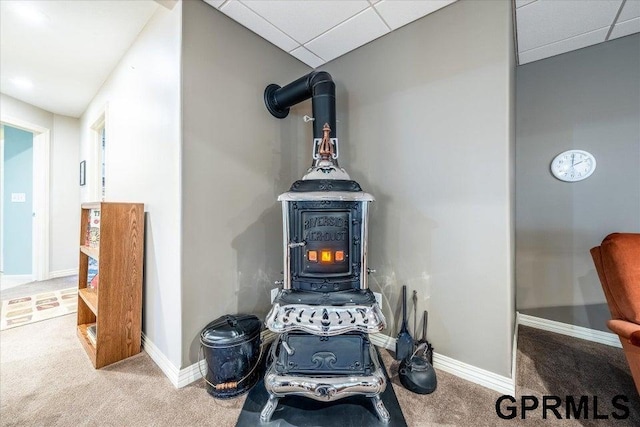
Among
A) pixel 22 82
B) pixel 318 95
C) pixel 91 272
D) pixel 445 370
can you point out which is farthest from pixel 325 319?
pixel 22 82

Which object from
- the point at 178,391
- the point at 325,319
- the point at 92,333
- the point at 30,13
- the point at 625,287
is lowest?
the point at 178,391

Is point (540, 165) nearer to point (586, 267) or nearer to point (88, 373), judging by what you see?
point (586, 267)

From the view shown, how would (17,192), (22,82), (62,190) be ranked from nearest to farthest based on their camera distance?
(22,82) → (62,190) → (17,192)

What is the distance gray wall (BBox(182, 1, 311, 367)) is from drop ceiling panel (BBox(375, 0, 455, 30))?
3.01 ft

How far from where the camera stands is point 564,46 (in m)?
2.25

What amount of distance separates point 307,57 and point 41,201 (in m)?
4.50

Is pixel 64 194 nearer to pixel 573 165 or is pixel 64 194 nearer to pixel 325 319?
pixel 325 319

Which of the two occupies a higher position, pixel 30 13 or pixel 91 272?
pixel 30 13

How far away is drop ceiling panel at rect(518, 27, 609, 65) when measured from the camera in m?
2.11

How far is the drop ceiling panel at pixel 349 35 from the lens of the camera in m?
1.91

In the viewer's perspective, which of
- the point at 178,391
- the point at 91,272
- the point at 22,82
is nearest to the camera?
the point at 178,391

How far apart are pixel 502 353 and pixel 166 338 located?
2.22 m

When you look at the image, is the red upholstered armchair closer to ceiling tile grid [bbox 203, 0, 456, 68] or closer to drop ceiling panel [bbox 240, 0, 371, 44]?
ceiling tile grid [bbox 203, 0, 456, 68]

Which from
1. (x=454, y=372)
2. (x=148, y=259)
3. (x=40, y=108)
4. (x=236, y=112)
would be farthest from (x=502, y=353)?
(x=40, y=108)
